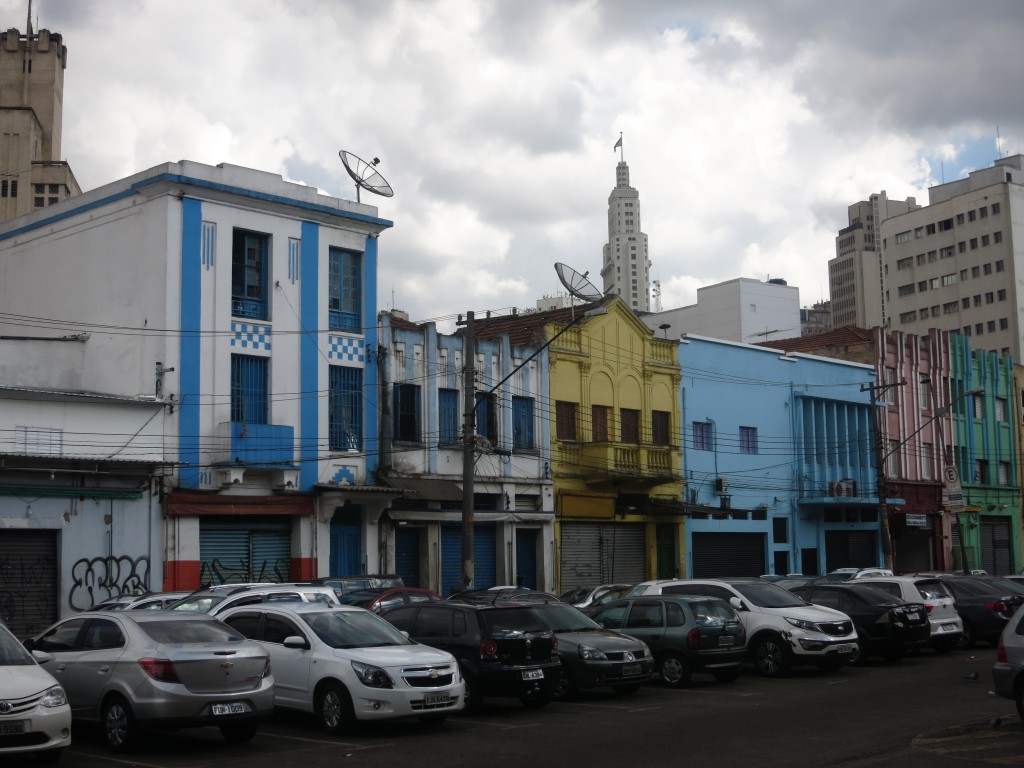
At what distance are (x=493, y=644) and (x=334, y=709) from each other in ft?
9.01

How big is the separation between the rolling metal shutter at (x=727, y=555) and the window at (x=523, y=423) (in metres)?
8.80

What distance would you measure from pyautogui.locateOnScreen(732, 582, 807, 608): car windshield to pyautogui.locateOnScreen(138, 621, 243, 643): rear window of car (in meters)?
11.2

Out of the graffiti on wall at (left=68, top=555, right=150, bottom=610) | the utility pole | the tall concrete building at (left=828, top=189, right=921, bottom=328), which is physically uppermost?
the tall concrete building at (left=828, top=189, right=921, bottom=328)

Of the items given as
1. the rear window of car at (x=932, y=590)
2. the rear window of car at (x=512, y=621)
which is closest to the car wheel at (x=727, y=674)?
the rear window of car at (x=512, y=621)

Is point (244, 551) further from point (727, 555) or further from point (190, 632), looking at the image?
point (727, 555)

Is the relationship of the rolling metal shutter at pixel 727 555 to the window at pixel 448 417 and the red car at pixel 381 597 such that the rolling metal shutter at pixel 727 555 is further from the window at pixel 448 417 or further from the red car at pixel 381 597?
the red car at pixel 381 597

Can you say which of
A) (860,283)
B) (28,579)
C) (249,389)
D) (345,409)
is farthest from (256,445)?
(860,283)

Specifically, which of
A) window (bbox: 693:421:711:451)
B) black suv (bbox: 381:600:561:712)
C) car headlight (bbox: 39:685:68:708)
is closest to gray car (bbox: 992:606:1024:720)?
black suv (bbox: 381:600:561:712)

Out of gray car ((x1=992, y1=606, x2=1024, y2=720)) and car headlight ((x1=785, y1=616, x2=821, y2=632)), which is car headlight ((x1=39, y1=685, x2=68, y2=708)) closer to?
gray car ((x1=992, y1=606, x2=1024, y2=720))

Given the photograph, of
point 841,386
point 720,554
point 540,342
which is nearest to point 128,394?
point 540,342

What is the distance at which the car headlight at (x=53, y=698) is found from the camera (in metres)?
12.0

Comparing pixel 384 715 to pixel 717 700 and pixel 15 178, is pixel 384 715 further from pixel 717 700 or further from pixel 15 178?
pixel 15 178

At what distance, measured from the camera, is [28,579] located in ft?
88.3

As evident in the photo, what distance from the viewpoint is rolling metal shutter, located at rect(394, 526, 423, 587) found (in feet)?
115
